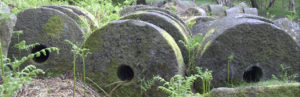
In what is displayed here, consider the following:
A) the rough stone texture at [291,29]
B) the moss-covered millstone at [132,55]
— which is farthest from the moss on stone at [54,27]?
the rough stone texture at [291,29]

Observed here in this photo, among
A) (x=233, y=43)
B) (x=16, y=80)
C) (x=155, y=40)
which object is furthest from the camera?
(x=233, y=43)

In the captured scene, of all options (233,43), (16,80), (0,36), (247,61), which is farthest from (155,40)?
(16,80)

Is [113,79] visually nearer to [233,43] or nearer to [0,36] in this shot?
[0,36]

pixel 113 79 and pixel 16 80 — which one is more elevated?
pixel 16 80

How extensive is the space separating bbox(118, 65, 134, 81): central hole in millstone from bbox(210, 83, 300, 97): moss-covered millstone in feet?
4.21

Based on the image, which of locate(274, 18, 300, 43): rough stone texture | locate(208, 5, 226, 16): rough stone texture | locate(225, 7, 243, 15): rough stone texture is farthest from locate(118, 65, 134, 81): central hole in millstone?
locate(208, 5, 226, 16): rough stone texture

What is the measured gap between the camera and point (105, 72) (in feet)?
11.5

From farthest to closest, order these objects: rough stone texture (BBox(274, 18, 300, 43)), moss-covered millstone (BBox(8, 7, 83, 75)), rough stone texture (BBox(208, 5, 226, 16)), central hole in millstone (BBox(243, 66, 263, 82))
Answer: rough stone texture (BBox(208, 5, 226, 16)) → rough stone texture (BBox(274, 18, 300, 43)) → moss-covered millstone (BBox(8, 7, 83, 75)) → central hole in millstone (BBox(243, 66, 263, 82))

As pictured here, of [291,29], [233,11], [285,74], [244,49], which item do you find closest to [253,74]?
[285,74]

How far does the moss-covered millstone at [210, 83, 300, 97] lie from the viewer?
2.49 meters

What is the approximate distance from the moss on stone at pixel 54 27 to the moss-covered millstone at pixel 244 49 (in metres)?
2.03

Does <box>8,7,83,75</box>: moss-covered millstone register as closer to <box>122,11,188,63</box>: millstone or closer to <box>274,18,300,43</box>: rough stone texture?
<box>122,11,188,63</box>: millstone

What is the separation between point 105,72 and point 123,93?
35 cm

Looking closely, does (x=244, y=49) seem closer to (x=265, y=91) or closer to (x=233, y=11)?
(x=265, y=91)
